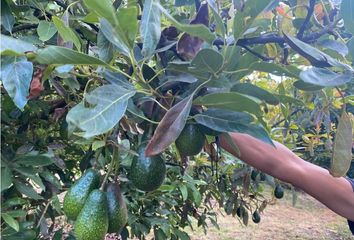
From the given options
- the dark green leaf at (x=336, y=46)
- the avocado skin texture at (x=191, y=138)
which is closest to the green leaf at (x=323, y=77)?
the dark green leaf at (x=336, y=46)

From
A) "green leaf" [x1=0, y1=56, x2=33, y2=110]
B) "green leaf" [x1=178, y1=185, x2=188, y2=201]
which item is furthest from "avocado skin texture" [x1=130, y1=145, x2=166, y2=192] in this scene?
"green leaf" [x1=178, y1=185, x2=188, y2=201]

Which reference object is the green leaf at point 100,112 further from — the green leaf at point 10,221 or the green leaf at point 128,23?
the green leaf at point 10,221

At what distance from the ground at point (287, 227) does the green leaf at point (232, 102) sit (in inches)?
157

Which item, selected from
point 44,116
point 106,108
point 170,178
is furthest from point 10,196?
point 170,178

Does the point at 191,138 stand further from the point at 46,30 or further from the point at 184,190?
the point at 184,190

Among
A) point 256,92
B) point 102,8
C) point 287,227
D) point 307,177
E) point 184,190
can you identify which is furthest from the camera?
point 287,227

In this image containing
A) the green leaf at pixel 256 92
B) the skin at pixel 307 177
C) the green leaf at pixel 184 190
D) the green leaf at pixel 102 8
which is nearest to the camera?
the green leaf at pixel 102 8

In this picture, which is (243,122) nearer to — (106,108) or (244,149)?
(106,108)

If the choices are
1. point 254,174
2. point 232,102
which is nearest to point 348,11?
point 232,102

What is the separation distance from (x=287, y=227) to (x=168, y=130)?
548cm

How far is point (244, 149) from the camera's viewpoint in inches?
47.2

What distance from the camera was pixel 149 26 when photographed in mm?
579

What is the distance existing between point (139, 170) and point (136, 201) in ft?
3.72

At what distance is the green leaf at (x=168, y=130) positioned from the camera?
0.59 metres
